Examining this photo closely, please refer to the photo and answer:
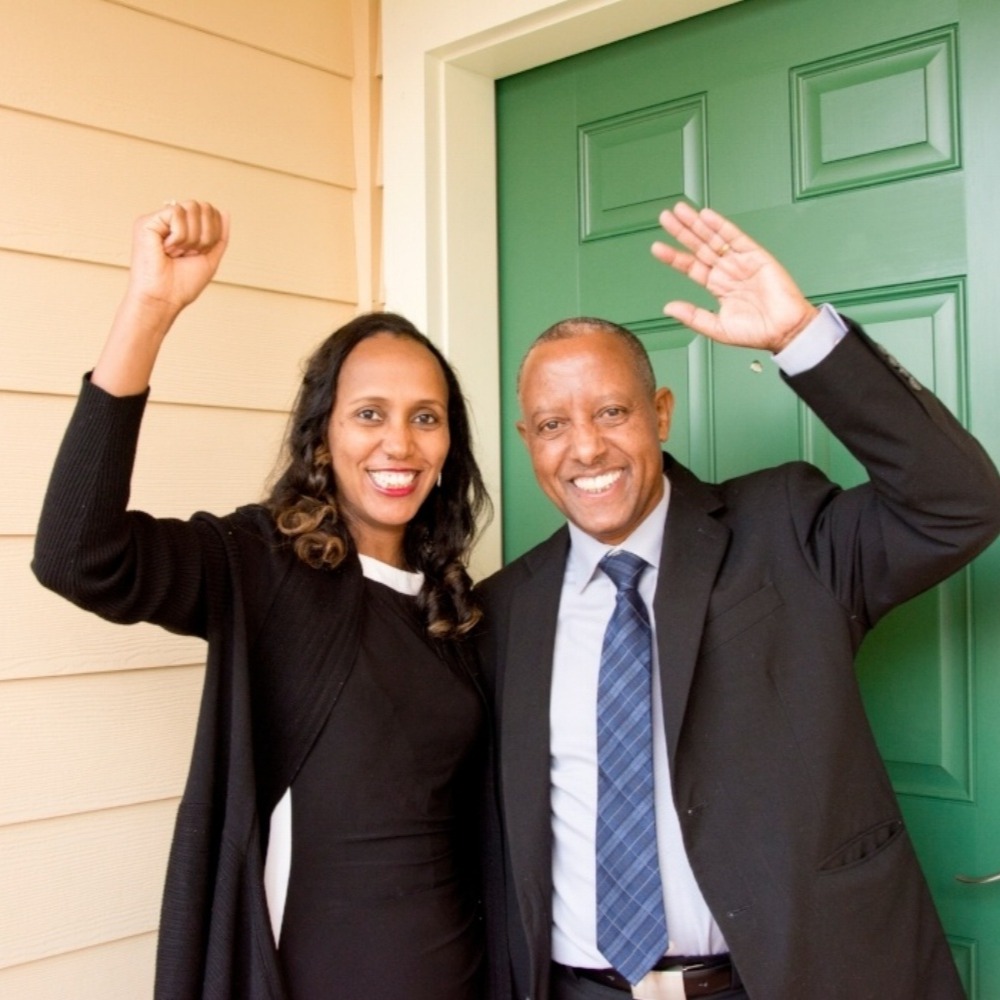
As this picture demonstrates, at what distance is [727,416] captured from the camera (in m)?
2.24

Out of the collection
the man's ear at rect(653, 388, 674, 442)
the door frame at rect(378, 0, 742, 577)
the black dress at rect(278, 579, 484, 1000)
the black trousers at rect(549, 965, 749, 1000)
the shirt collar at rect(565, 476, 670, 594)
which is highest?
the door frame at rect(378, 0, 742, 577)

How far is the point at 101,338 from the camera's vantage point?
2.14 metres

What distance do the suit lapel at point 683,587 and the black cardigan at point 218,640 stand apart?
480 millimetres

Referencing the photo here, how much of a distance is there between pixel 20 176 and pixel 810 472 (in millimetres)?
1429

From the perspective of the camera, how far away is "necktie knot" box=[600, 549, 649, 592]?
6.11ft

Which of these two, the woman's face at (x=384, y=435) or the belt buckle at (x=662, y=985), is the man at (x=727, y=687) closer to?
the belt buckle at (x=662, y=985)

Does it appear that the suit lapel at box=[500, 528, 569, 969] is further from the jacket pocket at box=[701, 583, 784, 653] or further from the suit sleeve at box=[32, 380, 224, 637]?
the suit sleeve at box=[32, 380, 224, 637]

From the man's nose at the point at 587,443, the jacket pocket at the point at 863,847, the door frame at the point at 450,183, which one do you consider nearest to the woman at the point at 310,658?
the man's nose at the point at 587,443

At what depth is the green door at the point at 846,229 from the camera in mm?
1917

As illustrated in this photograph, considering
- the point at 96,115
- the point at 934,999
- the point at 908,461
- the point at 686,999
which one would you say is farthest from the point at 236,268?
the point at 934,999

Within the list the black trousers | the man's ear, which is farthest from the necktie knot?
the black trousers

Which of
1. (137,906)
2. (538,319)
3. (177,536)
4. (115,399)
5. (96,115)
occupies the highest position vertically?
(96,115)

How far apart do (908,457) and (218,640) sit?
989 mm

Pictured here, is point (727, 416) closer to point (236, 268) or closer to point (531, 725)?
point (531, 725)
